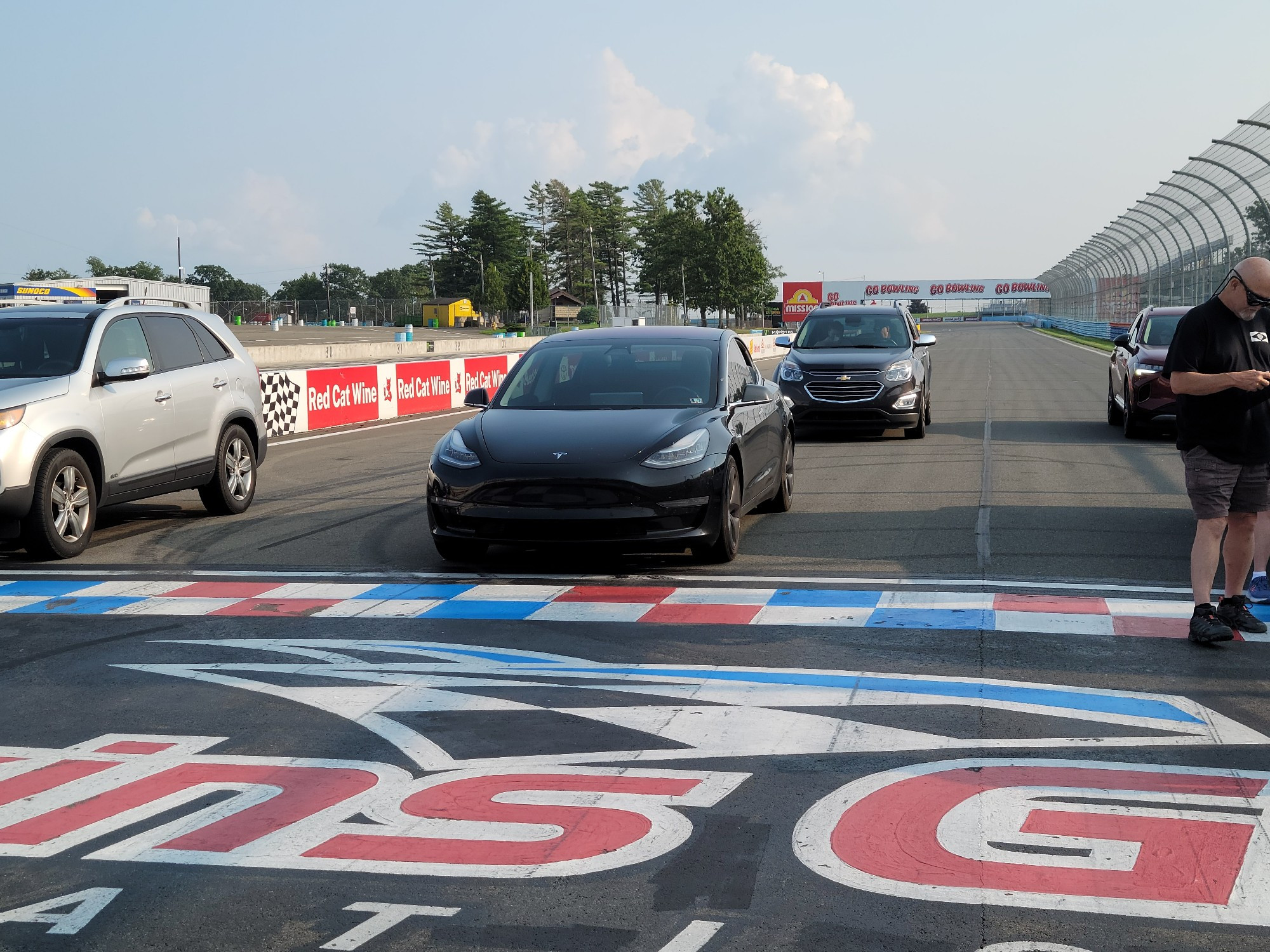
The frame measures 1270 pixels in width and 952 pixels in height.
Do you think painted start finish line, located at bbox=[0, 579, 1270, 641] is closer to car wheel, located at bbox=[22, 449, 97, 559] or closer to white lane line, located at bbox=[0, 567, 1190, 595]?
white lane line, located at bbox=[0, 567, 1190, 595]

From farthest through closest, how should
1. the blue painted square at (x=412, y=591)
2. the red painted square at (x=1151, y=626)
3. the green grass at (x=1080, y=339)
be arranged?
the green grass at (x=1080, y=339), the blue painted square at (x=412, y=591), the red painted square at (x=1151, y=626)

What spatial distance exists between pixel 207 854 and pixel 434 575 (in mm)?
4737

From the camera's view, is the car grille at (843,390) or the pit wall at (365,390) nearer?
the car grille at (843,390)

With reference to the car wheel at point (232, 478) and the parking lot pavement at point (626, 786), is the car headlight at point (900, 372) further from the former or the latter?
the parking lot pavement at point (626, 786)

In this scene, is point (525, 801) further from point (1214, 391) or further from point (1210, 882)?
point (1214, 391)

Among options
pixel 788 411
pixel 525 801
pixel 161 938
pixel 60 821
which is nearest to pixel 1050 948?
pixel 525 801

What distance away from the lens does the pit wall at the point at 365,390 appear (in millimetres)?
20328

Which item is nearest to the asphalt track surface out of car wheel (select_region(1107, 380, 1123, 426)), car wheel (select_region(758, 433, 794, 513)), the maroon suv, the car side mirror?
the car side mirror

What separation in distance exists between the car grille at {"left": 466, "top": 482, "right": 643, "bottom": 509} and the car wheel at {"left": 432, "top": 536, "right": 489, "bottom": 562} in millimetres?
411

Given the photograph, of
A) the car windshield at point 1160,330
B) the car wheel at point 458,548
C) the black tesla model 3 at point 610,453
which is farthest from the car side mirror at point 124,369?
the car windshield at point 1160,330

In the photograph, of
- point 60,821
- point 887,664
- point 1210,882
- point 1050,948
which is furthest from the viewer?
point 887,664

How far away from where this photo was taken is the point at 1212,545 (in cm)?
657

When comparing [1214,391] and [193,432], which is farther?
[193,432]

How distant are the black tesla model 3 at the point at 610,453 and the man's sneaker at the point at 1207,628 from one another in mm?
2993
